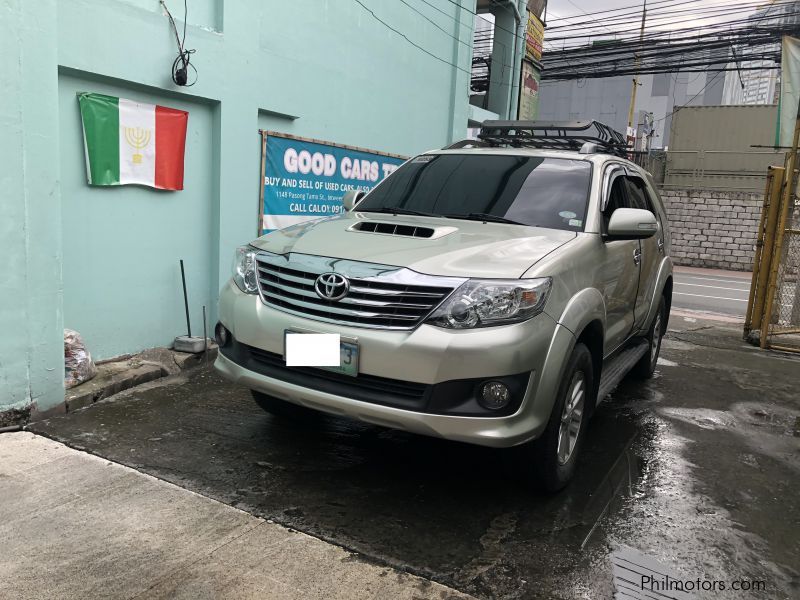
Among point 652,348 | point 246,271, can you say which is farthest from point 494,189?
point 652,348

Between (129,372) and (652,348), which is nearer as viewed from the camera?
(129,372)

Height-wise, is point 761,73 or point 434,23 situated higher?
point 761,73

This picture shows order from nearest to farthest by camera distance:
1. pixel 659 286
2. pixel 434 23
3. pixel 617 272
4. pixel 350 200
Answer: pixel 617 272
pixel 350 200
pixel 659 286
pixel 434 23

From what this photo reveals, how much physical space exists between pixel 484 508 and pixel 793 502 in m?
1.76

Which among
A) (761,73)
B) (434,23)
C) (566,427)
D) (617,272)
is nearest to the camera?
(566,427)

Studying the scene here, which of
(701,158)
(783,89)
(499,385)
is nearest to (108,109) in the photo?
(499,385)

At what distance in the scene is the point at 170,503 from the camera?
127 inches

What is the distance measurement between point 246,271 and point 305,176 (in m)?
3.86

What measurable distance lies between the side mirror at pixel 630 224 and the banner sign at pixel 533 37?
32.9 ft

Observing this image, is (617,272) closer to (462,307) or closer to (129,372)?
(462,307)

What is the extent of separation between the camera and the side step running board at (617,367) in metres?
4.10

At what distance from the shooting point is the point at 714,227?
70.3ft

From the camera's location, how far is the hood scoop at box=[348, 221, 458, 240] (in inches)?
140

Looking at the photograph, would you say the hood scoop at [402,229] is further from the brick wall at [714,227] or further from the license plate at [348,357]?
the brick wall at [714,227]
